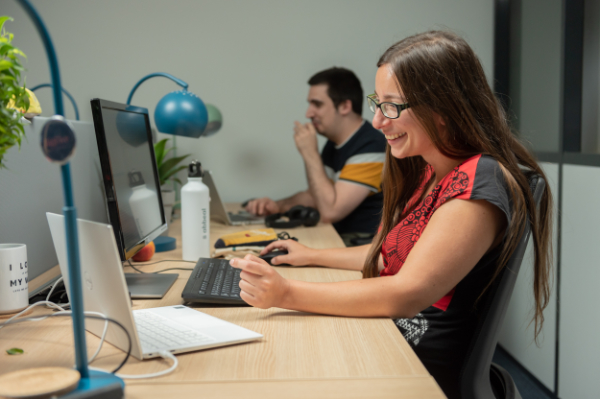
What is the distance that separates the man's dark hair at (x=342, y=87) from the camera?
2.40 m

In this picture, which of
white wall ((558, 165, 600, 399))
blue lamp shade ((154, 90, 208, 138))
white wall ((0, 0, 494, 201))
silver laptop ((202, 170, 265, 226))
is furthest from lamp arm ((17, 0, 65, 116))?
white wall ((0, 0, 494, 201))

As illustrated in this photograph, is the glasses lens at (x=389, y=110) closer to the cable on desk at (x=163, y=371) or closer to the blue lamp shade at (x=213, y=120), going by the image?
the cable on desk at (x=163, y=371)

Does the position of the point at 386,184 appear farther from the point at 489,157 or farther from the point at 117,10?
the point at 117,10

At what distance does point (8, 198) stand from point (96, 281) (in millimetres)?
441

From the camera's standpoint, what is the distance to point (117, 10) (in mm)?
2740

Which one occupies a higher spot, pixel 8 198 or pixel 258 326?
pixel 8 198

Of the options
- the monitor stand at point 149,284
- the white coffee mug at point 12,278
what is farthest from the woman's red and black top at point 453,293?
the white coffee mug at point 12,278

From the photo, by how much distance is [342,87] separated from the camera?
2.41 meters

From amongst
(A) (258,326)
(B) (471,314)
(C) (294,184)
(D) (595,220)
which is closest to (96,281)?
(A) (258,326)

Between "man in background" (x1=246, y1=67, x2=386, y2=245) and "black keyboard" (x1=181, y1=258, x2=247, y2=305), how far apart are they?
94 centimetres

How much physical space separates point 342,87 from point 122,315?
1.95m

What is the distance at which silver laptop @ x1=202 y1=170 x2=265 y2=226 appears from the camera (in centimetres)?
196

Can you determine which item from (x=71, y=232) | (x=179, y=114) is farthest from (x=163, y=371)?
(x=179, y=114)

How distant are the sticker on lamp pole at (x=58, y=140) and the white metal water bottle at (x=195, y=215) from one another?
0.77 m
